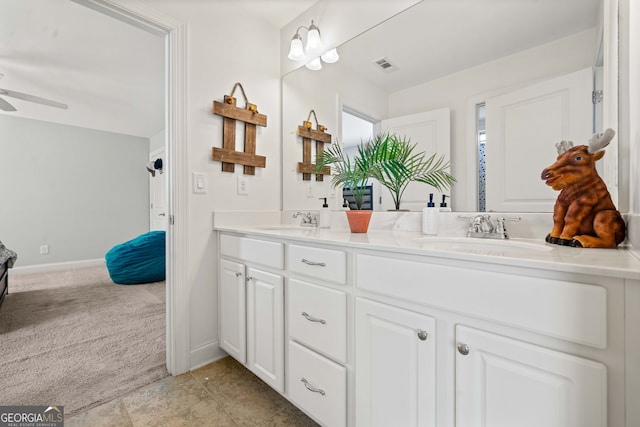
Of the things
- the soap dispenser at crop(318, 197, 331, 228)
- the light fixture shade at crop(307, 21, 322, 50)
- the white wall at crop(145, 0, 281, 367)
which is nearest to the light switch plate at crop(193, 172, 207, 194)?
the white wall at crop(145, 0, 281, 367)

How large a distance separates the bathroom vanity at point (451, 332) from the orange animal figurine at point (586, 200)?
0.08 meters

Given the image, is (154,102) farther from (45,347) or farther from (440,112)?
(440,112)

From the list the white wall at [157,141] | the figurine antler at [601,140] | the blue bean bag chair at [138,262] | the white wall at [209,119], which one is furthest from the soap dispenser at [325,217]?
the white wall at [157,141]

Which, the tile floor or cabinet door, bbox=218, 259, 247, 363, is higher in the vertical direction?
cabinet door, bbox=218, 259, 247, 363

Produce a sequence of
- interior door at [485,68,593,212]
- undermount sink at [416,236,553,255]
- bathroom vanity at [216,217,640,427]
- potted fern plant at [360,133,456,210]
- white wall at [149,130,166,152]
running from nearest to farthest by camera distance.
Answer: bathroom vanity at [216,217,640,427] < undermount sink at [416,236,553,255] < interior door at [485,68,593,212] < potted fern plant at [360,133,456,210] < white wall at [149,130,166,152]

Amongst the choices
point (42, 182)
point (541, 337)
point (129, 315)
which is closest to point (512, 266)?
point (541, 337)

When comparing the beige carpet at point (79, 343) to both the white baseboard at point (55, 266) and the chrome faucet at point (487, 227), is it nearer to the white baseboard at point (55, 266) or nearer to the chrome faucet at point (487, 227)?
the white baseboard at point (55, 266)

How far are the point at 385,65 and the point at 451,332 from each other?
4.68 feet

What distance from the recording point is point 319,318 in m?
1.14

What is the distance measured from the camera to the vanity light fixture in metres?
1.90

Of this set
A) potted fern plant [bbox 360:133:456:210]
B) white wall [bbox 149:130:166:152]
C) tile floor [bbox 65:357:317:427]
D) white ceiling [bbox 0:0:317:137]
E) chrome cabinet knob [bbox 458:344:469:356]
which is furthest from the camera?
white wall [bbox 149:130:166:152]

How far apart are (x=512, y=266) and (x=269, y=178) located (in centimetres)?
172

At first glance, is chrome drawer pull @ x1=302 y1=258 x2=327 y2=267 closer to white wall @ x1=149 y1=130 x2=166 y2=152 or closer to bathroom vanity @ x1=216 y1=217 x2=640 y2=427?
bathroom vanity @ x1=216 y1=217 x2=640 y2=427

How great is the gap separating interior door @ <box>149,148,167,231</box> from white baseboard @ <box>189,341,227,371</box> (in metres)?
3.96
